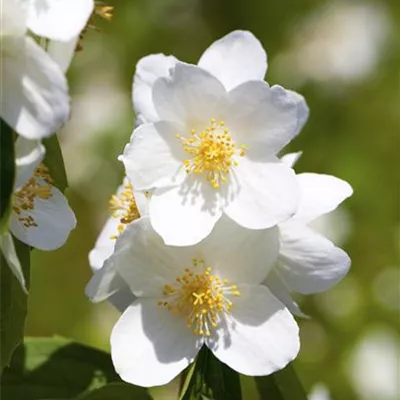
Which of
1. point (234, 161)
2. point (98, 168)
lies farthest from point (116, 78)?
point (234, 161)

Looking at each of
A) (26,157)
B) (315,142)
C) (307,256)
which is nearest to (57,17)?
(26,157)

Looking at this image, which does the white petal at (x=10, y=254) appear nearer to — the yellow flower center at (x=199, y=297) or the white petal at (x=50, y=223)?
the white petal at (x=50, y=223)

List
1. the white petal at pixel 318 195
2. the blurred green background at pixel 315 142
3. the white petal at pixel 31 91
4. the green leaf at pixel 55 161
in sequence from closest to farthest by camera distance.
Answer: the white petal at pixel 31 91 → the green leaf at pixel 55 161 → the white petal at pixel 318 195 → the blurred green background at pixel 315 142

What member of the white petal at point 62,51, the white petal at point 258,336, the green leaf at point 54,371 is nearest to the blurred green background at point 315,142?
the green leaf at point 54,371

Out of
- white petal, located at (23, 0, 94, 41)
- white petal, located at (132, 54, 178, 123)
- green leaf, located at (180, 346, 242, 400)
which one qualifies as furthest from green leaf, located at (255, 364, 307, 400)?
white petal, located at (23, 0, 94, 41)

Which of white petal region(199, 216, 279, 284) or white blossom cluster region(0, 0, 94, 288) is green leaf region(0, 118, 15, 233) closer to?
white blossom cluster region(0, 0, 94, 288)

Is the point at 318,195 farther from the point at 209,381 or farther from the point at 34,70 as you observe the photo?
the point at 34,70

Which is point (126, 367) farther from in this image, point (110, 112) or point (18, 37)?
point (110, 112)

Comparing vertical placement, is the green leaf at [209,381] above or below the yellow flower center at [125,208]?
below
